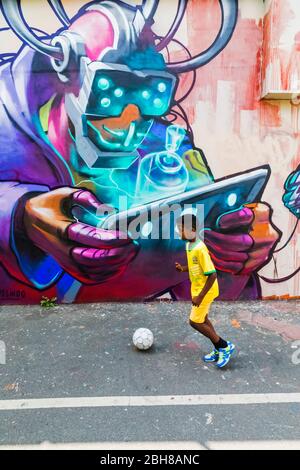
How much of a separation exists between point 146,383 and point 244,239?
8.60ft

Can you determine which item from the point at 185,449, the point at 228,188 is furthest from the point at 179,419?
the point at 228,188

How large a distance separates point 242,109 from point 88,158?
2.18 m

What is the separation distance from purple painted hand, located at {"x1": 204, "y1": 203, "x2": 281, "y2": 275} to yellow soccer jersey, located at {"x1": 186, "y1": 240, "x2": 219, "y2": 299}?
1766mm

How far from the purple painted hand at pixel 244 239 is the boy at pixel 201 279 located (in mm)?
1740

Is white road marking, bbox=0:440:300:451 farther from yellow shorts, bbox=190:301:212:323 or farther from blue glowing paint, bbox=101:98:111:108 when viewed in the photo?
blue glowing paint, bbox=101:98:111:108

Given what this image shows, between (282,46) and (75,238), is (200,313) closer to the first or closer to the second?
(75,238)

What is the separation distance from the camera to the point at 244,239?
504 cm

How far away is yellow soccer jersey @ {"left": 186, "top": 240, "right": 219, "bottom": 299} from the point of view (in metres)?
3.22

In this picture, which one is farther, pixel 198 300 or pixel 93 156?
pixel 93 156

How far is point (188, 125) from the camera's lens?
483cm
